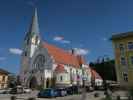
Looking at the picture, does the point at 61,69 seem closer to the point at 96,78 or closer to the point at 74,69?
the point at 74,69

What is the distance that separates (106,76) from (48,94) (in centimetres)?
4885

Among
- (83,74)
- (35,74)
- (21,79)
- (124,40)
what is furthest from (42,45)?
(124,40)

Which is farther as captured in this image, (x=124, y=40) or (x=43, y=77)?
(x=43, y=77)

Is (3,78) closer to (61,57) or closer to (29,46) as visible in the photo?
(29,46)

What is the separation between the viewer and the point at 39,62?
68562 millimetres

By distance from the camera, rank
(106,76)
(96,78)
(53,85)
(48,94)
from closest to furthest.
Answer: (48,94)
(53,85)
(106,76)
(96,78)

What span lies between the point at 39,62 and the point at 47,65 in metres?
4.84

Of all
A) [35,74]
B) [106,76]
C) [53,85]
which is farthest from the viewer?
[106,76]

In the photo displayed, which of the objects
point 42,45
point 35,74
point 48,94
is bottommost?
point 48,94

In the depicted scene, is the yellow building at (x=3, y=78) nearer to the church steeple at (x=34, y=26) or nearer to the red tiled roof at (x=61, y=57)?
the red tiled roof at (x=61, y=57)

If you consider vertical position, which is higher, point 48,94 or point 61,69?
point 61,69

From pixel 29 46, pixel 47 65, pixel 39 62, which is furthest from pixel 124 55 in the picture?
pixel 29 46

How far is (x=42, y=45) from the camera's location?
68.3 metres

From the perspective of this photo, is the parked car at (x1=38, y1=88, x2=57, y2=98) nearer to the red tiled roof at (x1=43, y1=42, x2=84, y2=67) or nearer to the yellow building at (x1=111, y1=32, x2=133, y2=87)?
the yellow building at (x1=111, y1=32, x2=133, y2=87)
